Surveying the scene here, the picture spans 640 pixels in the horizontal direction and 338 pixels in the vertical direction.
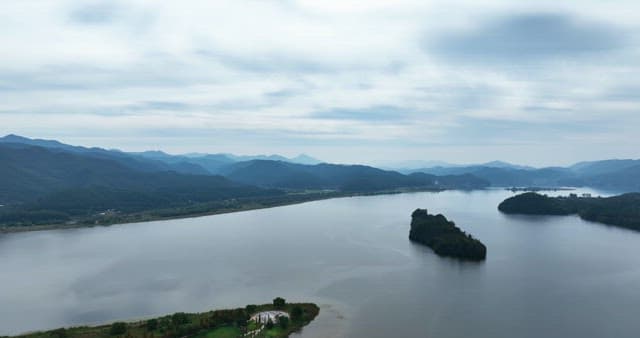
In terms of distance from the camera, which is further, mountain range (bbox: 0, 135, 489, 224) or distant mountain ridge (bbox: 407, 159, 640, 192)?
distant mountain ridge (bbox: 407, 159, 640, 192)

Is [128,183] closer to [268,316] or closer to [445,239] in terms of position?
[445,239]

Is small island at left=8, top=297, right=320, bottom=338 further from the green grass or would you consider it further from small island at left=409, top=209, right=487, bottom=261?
small island at left=409, top=209, right=487, bottom=261

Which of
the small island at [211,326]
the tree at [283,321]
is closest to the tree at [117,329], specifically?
the small island at [211,326]

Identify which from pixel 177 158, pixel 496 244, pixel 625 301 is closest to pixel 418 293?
pixel 625 301

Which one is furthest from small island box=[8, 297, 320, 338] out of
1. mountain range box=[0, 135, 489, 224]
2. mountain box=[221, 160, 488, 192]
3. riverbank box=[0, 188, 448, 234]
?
mountain box=[221, 160, 488, 192]

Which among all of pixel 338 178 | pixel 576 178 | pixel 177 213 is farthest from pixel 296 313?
pixel 576 178
